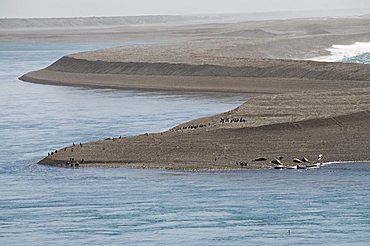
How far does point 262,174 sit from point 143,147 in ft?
12.7

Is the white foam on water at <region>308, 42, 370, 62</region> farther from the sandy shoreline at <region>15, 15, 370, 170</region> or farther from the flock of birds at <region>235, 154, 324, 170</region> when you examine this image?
the flock of birds at <region>235, 154, 324, 170</region>

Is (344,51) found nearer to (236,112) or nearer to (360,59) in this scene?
(360,59)

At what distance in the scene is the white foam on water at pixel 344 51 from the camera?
64262 millimetres

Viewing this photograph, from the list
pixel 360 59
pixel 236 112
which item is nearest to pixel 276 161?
pixel 236 112

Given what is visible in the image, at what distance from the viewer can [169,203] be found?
22875 millimetres

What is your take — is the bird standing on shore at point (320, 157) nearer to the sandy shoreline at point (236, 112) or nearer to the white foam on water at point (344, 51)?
the sandy shoreline at point (236, 112)

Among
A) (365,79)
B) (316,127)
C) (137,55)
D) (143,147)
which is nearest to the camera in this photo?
(143,147)

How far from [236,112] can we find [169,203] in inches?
450

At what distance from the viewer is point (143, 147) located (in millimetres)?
28641

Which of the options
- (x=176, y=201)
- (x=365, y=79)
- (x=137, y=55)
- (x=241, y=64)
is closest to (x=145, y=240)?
(x=176, y=201)

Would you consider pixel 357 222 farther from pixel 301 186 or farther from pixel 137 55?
pixel 137 55

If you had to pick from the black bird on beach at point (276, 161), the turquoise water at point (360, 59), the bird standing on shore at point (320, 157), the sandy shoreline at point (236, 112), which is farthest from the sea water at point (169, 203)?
the turquoise water at point (360, 59)

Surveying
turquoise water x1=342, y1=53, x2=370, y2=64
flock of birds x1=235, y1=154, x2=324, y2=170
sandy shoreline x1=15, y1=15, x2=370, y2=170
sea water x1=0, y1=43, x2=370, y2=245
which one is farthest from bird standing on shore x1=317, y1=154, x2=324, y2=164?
turquoise water x1=342, y1=53, x2=370, y2=64

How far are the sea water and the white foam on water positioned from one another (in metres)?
32.5
